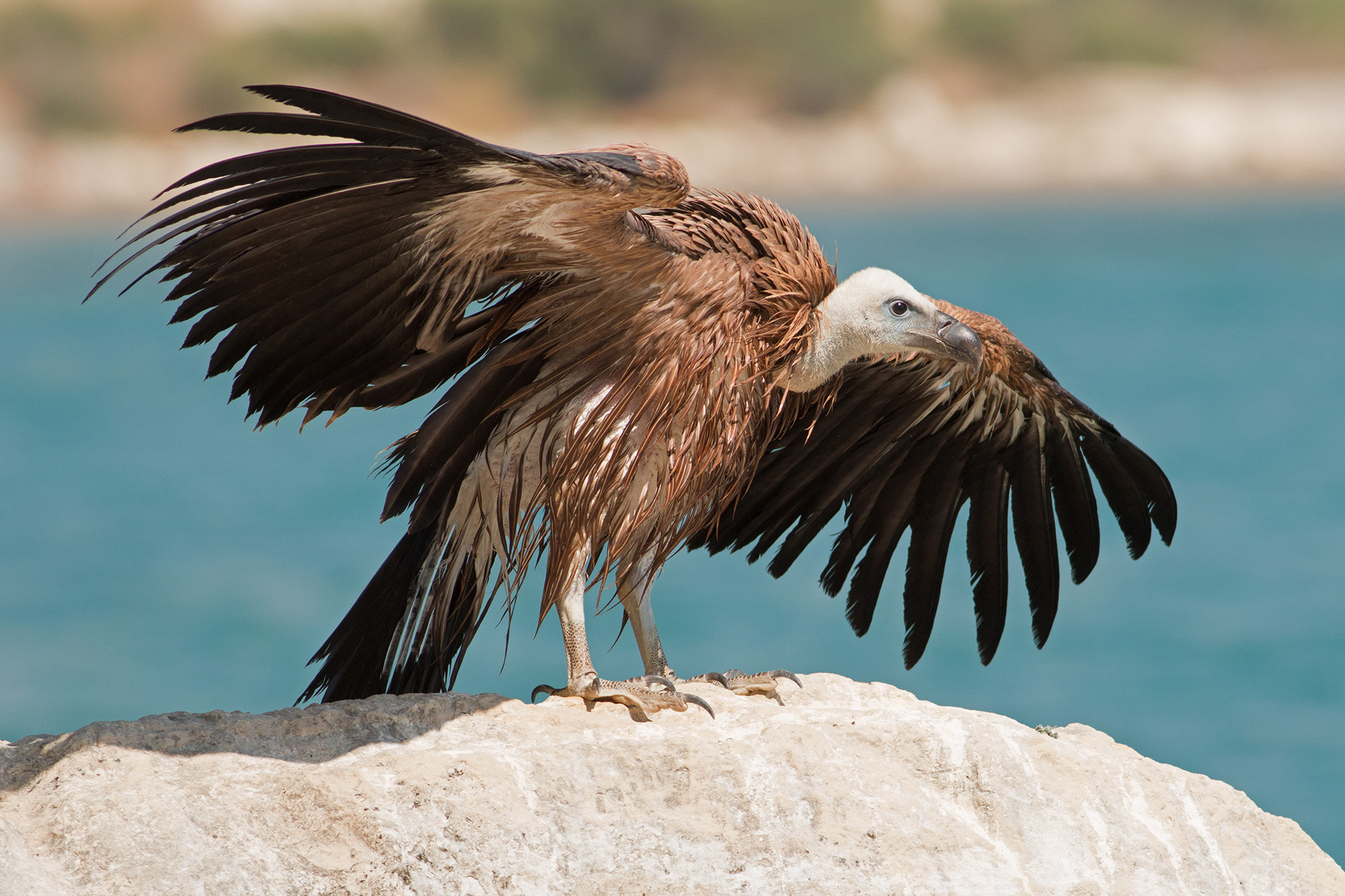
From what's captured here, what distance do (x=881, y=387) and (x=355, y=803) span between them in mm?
2493

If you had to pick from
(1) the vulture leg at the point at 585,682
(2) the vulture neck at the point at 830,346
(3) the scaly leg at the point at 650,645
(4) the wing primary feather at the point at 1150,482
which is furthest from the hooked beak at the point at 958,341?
(1) the vulture leg at the point at 585,682

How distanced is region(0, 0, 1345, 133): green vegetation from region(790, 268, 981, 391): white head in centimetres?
3281

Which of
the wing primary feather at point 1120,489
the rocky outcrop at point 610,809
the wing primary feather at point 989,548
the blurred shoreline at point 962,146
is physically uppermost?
the blurred shoreline at point 962,146

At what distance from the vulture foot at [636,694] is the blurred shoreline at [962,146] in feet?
92.9

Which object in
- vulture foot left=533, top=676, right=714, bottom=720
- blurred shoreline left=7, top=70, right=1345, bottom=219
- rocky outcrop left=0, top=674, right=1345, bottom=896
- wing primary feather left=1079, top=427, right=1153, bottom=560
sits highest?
blurred shoreline left=7, top=70, right=1345, bottom=219

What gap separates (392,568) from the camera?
490 cm

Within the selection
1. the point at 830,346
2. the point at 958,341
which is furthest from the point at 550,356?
the point at 958,341

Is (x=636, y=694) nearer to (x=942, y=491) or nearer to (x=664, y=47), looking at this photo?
(x=942, y=491)

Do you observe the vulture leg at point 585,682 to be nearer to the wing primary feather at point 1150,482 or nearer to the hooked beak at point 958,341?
the hooked beak at point 958,341

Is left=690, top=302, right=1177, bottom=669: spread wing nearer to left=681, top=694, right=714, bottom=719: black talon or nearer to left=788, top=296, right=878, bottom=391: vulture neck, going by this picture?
left=788, top=296, right=878, bottom=391: vulture neck

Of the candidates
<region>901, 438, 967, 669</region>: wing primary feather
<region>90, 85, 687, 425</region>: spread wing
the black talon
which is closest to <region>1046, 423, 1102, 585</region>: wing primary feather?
<region>901, 438, 967, 669</region>: wing primary feather

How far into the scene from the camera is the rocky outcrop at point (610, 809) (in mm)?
3729

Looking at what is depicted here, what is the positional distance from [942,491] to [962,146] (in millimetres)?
30194

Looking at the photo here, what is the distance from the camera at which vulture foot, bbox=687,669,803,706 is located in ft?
15.6
